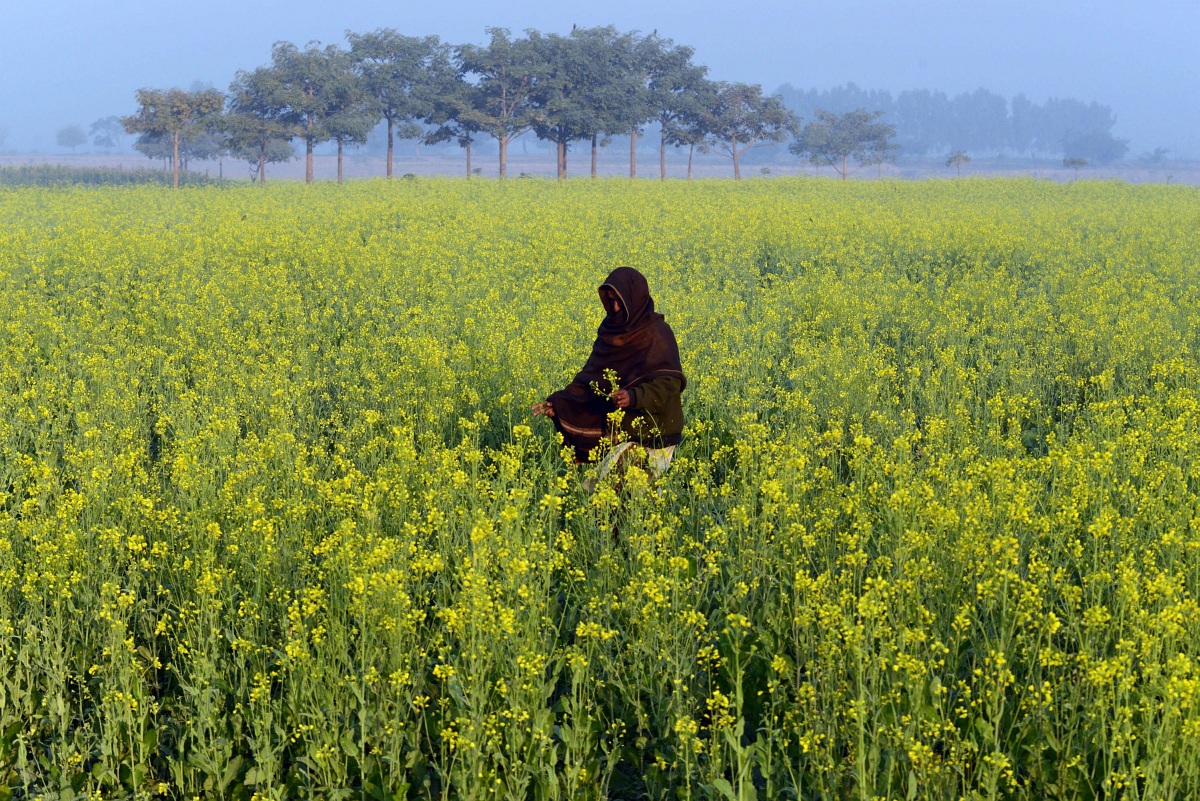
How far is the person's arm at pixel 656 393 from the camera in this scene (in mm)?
6176

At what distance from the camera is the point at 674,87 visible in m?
70.9

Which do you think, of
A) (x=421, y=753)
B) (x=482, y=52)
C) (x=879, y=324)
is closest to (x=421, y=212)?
(x=879, y=324)

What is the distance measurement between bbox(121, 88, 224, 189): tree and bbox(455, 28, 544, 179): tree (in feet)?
47.2

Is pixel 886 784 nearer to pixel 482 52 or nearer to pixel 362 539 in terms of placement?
pixel 362 539

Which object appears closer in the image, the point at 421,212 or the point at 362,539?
the point at 362,539

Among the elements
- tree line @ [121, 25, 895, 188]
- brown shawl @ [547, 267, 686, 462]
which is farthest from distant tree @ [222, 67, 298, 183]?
brown shawl @ [547, 267, 686, 462]

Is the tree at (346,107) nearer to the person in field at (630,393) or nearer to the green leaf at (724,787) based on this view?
the person in field at (630,393)

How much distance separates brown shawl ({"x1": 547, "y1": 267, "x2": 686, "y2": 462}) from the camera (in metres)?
6.29

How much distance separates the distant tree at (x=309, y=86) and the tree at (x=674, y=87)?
64.3 ft

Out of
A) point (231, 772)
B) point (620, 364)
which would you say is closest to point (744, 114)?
point (620, 364)

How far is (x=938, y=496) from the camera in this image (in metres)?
5.93

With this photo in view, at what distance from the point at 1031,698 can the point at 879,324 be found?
9257mm

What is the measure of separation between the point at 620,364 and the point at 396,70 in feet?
202

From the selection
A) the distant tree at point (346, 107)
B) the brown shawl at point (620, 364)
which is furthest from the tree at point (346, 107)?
the brown shawl at point (620, 364)
